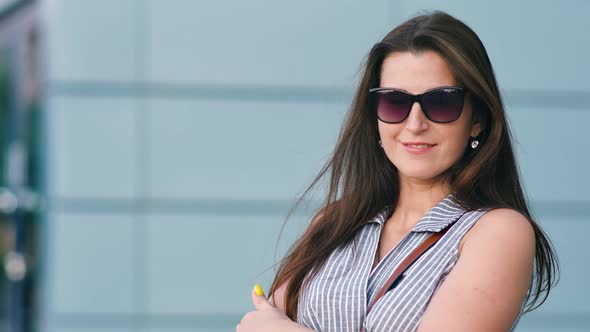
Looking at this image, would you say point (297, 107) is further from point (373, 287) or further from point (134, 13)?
point (373, 287)

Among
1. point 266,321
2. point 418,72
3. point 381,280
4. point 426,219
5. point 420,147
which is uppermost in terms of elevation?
point 418,72

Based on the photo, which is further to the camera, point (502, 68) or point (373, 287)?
point (502, 68)

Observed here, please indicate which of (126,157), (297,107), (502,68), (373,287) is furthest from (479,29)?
(373,287)

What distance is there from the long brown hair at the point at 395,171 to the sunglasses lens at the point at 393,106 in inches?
4.2

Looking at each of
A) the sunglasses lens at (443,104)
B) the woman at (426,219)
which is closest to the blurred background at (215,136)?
the woman at (426,219)

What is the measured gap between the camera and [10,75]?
5836 mm

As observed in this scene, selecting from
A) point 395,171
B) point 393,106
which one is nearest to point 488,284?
point 393,106

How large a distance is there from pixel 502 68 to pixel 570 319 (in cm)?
131

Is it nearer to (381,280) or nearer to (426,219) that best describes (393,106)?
(426,219)

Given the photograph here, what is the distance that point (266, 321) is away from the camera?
2186 millimetres

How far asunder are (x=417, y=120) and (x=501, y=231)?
1.06ft

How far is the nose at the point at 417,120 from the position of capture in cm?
211

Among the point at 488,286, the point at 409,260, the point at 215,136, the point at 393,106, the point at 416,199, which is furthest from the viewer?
the point at 215,136

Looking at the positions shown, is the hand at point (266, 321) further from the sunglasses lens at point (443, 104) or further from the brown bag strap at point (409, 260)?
the sunglasses lens at point (443, 104)
